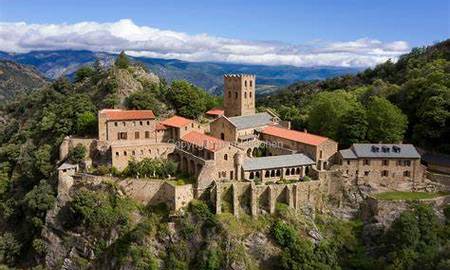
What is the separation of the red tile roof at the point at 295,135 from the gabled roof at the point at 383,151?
4.38m

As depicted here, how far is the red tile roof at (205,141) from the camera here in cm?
5411

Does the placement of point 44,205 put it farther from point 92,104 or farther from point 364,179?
point 364,179

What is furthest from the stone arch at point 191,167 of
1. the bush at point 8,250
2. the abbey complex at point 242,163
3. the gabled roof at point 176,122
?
the bush at point 8,250

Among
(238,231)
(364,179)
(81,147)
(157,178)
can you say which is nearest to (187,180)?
(157,178)

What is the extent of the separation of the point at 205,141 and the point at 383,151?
2271cm

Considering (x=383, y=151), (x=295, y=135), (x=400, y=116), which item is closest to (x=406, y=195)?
(x=383, y=151)

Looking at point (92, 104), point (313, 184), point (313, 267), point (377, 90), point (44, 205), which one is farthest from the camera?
point (377, 90)

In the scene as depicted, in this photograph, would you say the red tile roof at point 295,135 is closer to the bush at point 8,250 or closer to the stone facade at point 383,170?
the stone facade at point 383,170

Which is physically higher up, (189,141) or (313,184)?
(189,141)

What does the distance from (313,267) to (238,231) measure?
→ 9.09 metres

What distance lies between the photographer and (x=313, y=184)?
54000 mm

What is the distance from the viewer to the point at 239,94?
72.2 metres

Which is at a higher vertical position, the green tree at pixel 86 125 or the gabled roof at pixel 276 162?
the green tree at pixel 86 125

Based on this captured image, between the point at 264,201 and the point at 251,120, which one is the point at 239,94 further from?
the point at 264,201
